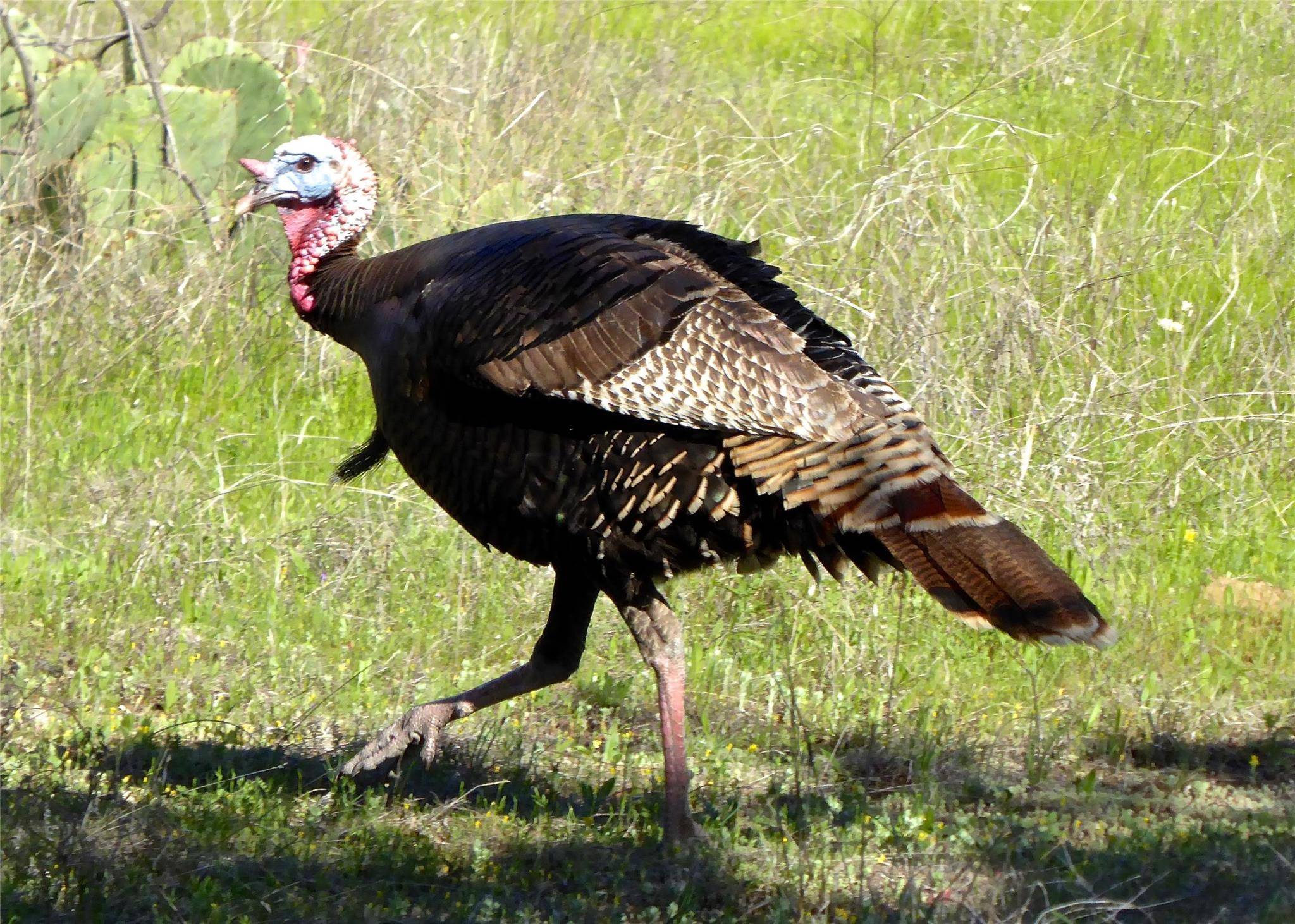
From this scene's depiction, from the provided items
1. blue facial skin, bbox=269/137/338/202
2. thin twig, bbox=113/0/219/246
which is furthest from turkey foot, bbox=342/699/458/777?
thin twig, bbox=113/0/219/246

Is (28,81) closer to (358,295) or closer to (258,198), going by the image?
(258,198)

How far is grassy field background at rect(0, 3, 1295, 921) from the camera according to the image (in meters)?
3.36

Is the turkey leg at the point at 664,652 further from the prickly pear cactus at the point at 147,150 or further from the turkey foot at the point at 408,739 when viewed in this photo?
the prickly pear cactus at the point at 147,150

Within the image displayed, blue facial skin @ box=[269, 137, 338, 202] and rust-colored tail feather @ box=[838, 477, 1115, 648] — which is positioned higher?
blue facial skin @ box=[269, 137, 338, 202]

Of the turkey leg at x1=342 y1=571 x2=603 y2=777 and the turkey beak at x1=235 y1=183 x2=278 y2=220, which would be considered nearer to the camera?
the turkey leg at x1=342 y1=571 x2=603 y2=777

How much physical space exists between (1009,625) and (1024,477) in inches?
71.8

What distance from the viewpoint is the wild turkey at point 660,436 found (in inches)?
129

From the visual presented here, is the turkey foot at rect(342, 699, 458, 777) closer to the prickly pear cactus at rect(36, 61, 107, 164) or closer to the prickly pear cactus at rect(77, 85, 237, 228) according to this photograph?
the prickly pear cactus at rect(77, 85, 237, 228)

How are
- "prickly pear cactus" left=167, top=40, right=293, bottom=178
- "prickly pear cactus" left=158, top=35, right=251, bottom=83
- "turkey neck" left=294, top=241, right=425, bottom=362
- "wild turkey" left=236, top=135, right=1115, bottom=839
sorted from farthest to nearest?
1. "prickly pear cactus" left=158, top=35, right=251, bottom=83
2. "prickly pear cactus" left=167, top=40, right=293, bottom=178
3. "turkey neck" left=294, top=241, right=425, bottom=362
4. "wild turkey" left=236, top=135, right=1115, bottom=839

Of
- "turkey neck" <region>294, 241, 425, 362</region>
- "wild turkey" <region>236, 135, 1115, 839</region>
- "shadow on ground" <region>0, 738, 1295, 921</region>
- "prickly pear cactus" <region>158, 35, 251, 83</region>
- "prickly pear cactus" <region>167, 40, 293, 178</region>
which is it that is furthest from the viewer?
"prickly pear cactus" <region>158, 35, 251, 83</region>

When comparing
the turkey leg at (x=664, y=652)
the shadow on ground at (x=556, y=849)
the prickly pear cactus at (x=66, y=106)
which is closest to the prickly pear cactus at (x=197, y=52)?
the prickly pear cactus at (x=66, y=106)

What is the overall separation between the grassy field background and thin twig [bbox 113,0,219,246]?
0.14 metres

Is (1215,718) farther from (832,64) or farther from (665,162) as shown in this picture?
(832,64)

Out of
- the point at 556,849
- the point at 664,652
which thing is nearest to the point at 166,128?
the point at 664,652
